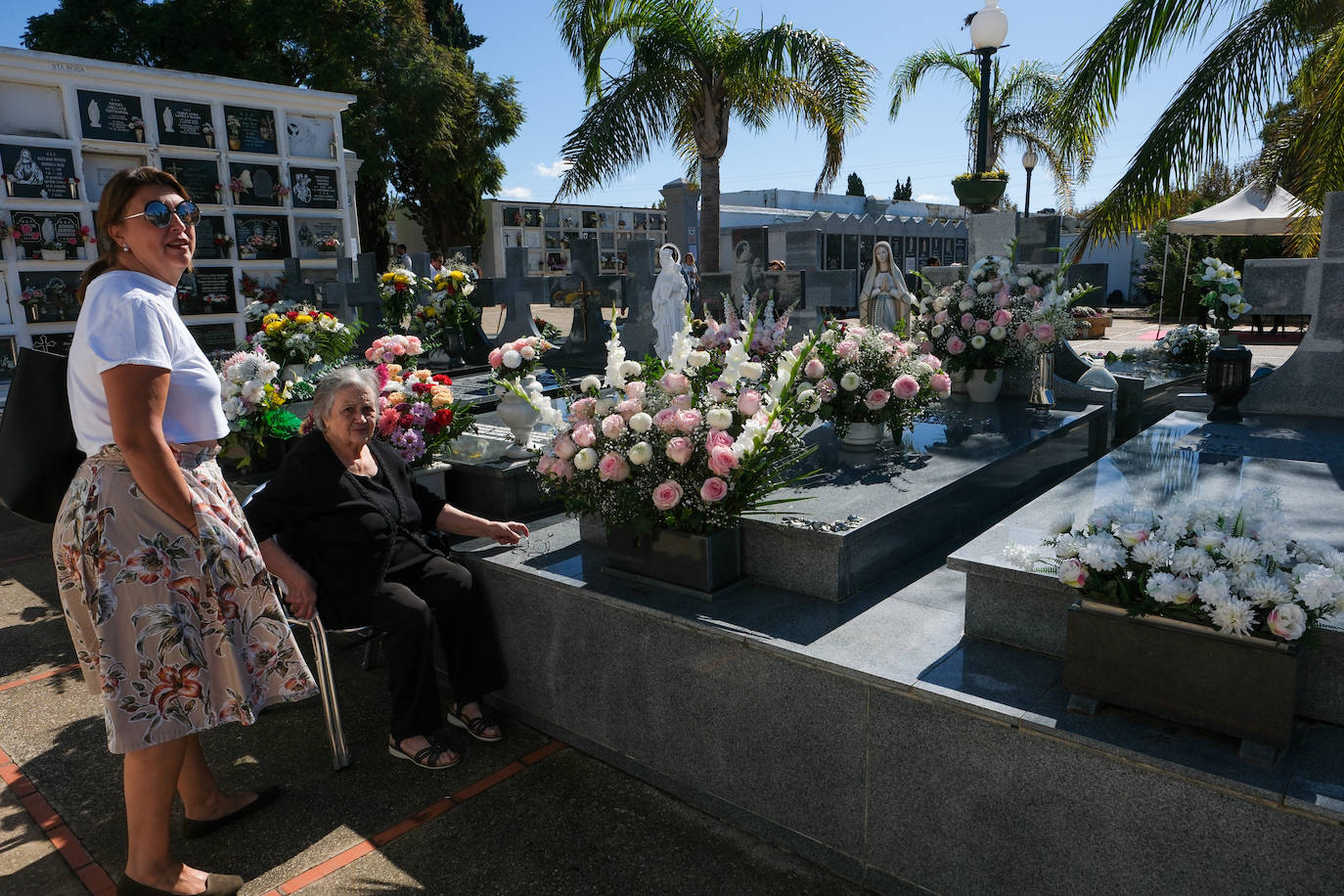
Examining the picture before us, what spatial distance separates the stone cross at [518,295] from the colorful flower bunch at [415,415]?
17.7ft

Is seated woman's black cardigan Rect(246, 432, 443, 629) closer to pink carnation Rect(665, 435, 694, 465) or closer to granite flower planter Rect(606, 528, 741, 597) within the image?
granite flower planter Rect(606, 528, 741, 597)

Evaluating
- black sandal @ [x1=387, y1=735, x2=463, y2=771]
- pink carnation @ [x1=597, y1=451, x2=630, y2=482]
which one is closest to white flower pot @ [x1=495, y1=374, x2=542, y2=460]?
pink carnation @ [x1=597, y1=451, x2=630, y2=482]

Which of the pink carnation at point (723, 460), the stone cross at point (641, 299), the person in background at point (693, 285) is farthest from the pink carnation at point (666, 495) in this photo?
the stone cross at point (641, 299)

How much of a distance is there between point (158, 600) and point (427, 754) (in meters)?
1.14

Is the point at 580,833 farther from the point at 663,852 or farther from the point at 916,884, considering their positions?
the point at 916,884

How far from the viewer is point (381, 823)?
9.41 ft

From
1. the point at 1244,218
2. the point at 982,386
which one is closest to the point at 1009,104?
the point at 1244,218

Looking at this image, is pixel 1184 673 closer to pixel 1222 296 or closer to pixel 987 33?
pixel 1222 296

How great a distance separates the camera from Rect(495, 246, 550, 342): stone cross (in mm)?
9586

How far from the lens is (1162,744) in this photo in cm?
204

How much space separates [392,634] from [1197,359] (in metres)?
7.06

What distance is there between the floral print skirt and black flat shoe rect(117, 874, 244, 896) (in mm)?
376

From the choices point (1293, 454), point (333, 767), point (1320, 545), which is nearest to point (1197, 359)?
point (1293, 454)

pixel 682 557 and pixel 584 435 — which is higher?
pixel 584 435
